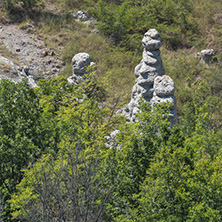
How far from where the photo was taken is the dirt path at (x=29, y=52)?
2603 centimetres

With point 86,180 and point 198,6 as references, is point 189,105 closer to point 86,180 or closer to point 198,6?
point 86,180

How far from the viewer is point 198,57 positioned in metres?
26.5

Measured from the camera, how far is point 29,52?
27.5m

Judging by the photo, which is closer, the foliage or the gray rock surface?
the foliage

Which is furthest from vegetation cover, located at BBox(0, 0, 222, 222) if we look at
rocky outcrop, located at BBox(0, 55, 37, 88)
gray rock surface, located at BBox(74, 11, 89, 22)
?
gray rock surface, located at BBox(74, 11, 89, 22)

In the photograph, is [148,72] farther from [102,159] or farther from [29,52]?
[29,52]

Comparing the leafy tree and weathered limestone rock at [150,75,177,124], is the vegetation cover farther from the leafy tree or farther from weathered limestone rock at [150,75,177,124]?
weathered limestone rock at [150,75,177,124]

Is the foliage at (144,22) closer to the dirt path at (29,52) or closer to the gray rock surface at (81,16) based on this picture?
the gray rock surface at (81,16)

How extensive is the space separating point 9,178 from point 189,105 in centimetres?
1175

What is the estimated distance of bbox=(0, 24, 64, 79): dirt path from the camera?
26031mm

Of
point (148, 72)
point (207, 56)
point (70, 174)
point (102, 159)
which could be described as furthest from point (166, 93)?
point (207, 56)

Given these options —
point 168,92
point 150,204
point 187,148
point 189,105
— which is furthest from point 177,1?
point 150,204

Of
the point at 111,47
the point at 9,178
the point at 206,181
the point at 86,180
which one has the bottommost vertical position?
the point at 111,47

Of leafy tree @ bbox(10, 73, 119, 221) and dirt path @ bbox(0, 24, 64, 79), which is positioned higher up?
leafy tree @ bbox(10, 73, 119, 221)
